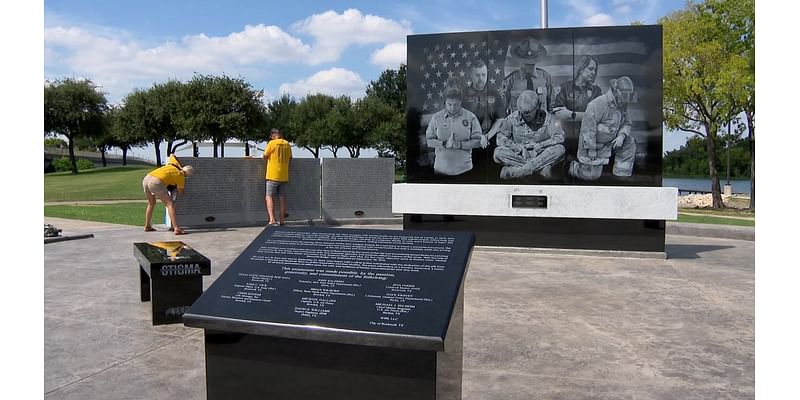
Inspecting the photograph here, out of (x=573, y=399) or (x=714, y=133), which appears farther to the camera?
(x=714, y=133)

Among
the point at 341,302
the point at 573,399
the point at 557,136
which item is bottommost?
the point at 573,399

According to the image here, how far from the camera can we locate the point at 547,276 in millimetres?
8281

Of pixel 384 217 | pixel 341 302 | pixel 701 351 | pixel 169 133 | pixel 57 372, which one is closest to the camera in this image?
pixel 341 302

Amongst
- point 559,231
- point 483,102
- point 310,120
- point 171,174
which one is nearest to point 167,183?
point 171,174

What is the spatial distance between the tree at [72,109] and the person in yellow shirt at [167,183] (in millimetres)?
40808

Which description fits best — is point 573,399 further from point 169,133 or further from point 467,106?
point 169,133

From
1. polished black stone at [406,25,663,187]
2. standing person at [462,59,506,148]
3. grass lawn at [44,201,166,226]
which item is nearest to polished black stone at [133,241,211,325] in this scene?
polished black stone at [406,25,663,187]

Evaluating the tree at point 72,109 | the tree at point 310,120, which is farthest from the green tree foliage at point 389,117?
the tree at point 72,109

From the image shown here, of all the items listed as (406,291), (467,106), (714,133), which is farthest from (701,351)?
(714,133)

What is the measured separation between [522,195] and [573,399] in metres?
6.62

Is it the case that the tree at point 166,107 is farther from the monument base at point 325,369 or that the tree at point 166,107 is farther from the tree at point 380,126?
the monument base at point 325,369

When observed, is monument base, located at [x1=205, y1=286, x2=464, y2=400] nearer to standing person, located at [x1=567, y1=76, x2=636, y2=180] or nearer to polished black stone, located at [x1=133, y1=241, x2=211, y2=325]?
polished black stone, located at [x1=133, y1=241, x2=211, y2=325]

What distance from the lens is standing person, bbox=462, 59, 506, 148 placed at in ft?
34.8

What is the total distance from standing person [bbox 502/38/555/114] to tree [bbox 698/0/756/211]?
1966cm
